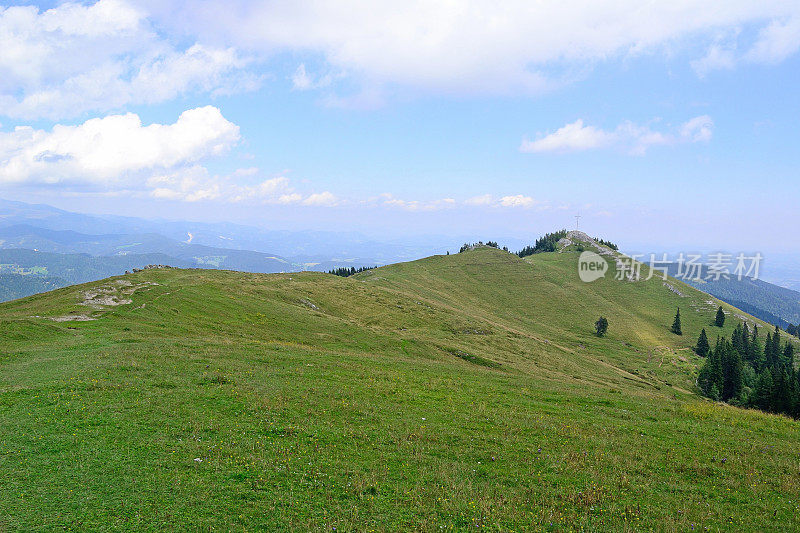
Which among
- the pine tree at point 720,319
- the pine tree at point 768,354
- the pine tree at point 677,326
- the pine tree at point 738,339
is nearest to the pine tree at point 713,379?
the pine tree at point 768,354

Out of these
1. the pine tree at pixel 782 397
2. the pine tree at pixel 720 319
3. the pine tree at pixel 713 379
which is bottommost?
the pine tree at pixel 713 379

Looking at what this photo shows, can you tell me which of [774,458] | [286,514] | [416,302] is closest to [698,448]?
[774,458]

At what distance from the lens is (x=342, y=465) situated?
1423cm

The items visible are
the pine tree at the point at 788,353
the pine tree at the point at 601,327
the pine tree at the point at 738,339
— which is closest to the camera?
the pine tree at the point at 601,327

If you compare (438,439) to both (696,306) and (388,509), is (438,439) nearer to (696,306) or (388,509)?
(388,509)

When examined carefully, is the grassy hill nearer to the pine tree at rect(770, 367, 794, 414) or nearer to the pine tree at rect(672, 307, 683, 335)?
the pine tree at rect(770, 367, 794, 414)

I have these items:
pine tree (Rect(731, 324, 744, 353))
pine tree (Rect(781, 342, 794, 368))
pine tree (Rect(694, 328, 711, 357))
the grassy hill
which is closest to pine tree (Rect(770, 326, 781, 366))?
pine tree (Rect(781, 342, 794, 368))

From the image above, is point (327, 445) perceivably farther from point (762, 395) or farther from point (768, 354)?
point (768, 354)

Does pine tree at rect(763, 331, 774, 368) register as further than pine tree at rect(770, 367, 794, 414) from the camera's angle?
Yes

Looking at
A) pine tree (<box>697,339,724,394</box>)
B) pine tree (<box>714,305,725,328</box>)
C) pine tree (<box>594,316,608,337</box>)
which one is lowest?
pine tree (<box>697,339,724,394</box>)

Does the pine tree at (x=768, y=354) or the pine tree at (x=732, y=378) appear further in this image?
the pine tree at (x=768, y=354)

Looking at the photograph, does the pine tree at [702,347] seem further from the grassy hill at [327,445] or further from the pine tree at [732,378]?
the grassy hill at [327,445]

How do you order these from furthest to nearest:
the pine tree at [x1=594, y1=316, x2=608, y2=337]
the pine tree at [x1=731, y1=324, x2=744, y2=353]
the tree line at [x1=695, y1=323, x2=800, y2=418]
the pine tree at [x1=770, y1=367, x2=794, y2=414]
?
the pine tree at [x1=731, y1=324, x2=744, y2=353] → the pine tree at [x1=594, y1=316, x2=608, y2=337] → the tree line at [x1=695, y1=323, x2=800, y2=418] → the pine tree at [x1=770, y1=367, x2=794, y2=414]

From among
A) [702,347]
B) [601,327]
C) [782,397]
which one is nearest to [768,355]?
[702,347]
